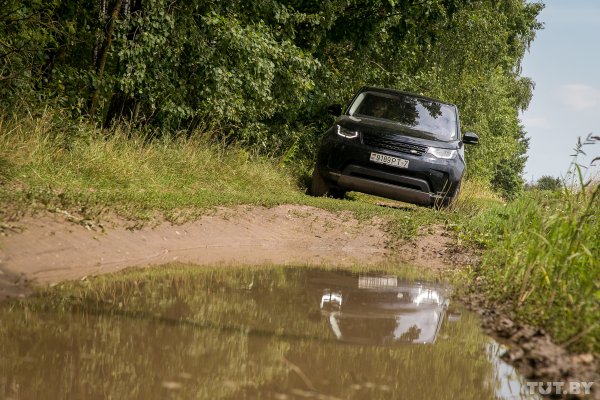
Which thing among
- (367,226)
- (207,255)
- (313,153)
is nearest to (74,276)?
(207,255)

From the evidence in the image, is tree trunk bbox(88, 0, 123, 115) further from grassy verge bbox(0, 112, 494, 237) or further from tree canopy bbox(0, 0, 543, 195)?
grassy verge bbox(0, 112, 494, 237)

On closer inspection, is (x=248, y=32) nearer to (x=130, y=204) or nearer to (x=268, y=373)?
(x=130, y=204)

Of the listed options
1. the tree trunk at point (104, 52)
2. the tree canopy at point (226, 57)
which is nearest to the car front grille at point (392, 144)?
the tree canopy at point (226, 57)

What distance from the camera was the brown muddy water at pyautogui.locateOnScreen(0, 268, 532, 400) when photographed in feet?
11.7

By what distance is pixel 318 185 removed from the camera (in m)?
13.9

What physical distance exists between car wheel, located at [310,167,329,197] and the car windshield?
126 cm

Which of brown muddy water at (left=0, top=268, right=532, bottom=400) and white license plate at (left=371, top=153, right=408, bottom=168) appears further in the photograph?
white license plate at (left=371, top=153, right=408, bottom=168)

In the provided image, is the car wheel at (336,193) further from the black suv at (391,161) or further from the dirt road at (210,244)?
the dirt road at (210,244)

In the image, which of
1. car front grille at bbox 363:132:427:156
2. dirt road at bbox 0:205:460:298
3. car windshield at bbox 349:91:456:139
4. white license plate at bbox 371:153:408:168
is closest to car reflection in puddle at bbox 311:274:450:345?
dirt road at bbox 0:205:460:298

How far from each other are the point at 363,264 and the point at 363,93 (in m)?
7.08

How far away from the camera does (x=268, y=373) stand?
3.84m

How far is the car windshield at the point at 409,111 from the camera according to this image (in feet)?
46.1

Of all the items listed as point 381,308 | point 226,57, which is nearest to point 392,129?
point 226,57

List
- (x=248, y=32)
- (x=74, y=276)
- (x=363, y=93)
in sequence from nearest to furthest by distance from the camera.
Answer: (x=74, y=276) → (x=248, y=32) → (x=363, y=93)
